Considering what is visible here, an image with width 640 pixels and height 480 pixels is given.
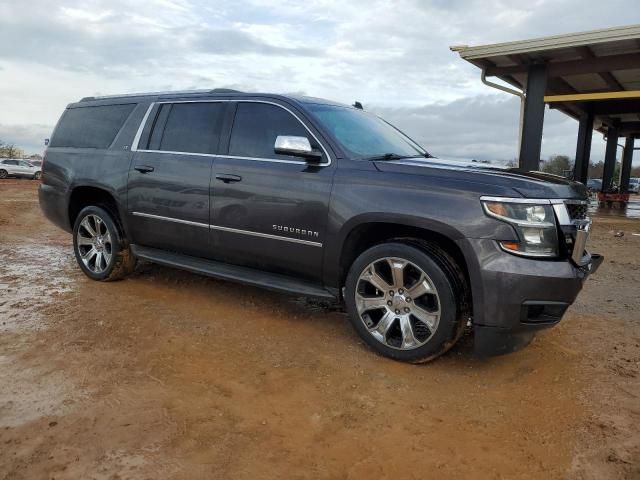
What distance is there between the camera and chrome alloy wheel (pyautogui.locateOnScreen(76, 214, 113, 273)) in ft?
17.9

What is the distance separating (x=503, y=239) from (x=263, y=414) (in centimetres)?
175

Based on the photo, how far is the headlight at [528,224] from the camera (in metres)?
3.21

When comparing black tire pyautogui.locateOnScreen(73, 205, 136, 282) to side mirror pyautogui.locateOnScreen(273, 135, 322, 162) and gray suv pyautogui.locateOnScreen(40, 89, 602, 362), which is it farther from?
side mirror pyautogui.locateOnScreen(273, 135, 322, 162)

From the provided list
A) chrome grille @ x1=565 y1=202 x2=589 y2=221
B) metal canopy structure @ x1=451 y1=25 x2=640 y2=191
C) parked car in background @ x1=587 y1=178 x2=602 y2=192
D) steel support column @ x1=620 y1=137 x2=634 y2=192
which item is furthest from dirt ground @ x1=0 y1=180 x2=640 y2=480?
parked car in background @ x1=587 y1=178 x2=602 y2=192

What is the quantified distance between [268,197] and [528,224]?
192 cm

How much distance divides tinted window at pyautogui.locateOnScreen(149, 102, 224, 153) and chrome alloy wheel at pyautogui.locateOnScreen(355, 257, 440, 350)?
188 centimetres

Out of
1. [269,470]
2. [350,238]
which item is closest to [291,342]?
[350,238]

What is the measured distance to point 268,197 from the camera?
4.12 metres

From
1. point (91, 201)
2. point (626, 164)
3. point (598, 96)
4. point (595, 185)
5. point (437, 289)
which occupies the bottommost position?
point (437, 289)

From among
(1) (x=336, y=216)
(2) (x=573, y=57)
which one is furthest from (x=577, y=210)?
(2) (x=573, y=57)

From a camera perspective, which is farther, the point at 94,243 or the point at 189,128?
the point at 94,243

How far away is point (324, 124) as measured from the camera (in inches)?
164

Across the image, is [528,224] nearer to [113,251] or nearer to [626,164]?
[113,251]

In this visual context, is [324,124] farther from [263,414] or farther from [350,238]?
[263,414]
